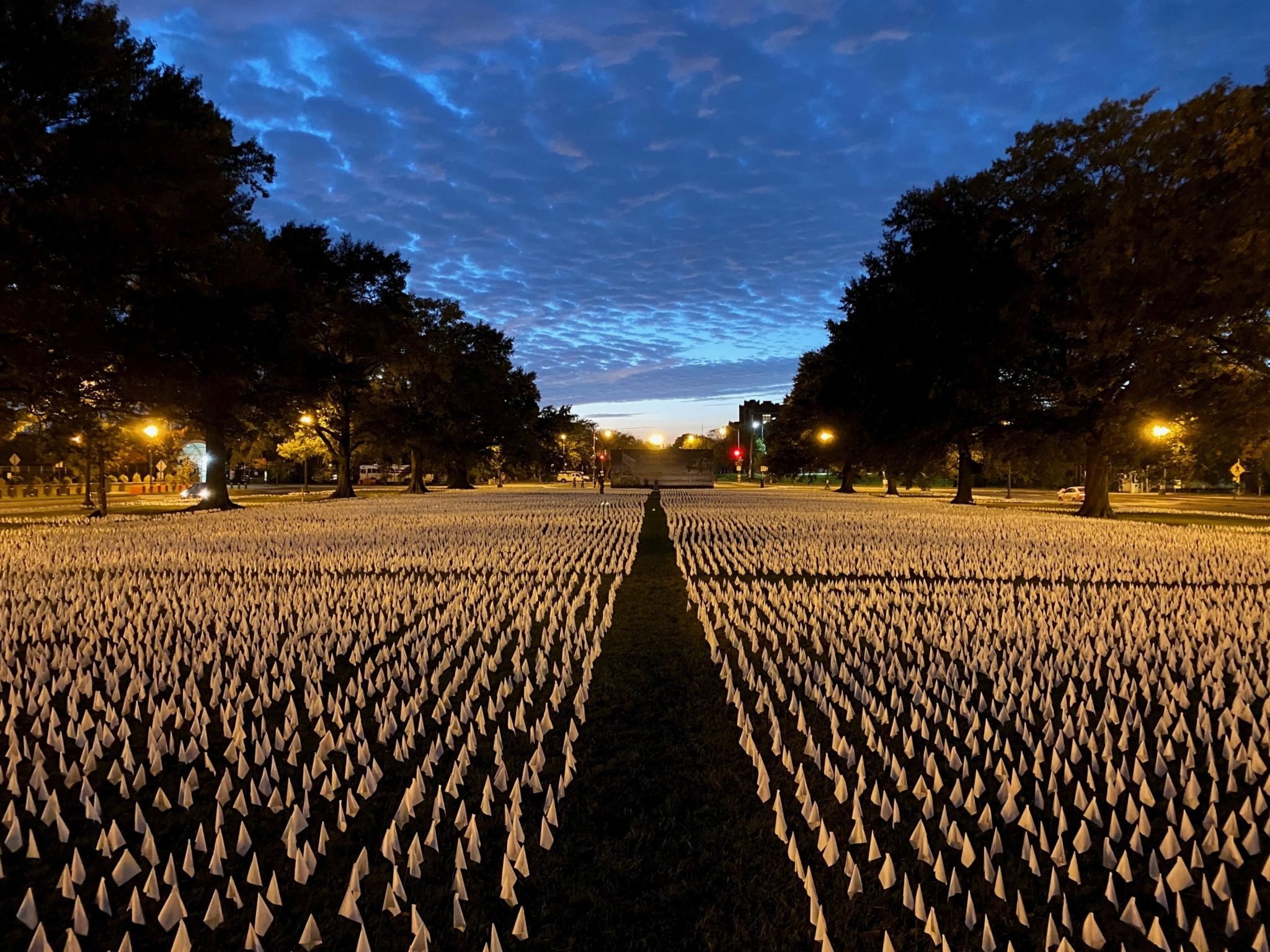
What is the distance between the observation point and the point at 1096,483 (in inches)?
1048

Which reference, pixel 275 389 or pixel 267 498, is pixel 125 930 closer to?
pixel 275 389

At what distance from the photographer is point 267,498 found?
38.1 m

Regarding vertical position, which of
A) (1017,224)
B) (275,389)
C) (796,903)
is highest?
(1017,224)

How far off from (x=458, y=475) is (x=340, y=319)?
23.2 meters

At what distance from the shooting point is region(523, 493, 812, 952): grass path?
2613mm

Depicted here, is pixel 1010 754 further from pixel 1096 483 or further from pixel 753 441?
pixel 753 441

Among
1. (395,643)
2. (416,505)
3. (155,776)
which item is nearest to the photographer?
(155,776)

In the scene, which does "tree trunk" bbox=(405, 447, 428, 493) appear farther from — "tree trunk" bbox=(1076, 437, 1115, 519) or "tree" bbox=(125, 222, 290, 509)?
"tree trunk" bbox=(1076, 437, 1115, 519)

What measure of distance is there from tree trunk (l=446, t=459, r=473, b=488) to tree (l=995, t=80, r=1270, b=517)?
36.1m

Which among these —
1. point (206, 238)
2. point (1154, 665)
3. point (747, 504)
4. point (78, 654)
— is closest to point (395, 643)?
point (78, 654)

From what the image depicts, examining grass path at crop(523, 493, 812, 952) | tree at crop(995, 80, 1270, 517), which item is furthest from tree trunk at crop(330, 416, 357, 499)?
grass path at crop(523, 493, 812, 952)

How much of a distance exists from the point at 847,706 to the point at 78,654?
6.19 metres

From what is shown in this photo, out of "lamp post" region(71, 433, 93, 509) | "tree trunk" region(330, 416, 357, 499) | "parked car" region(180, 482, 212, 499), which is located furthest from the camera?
"parked car" region(180, 482, 212, 499)

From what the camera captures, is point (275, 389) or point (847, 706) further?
point (275, 389)
